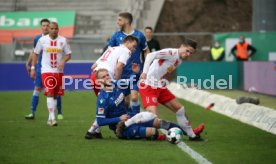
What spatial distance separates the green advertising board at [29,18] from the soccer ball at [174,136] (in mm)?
Result: 24661

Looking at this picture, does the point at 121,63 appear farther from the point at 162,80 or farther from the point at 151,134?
the point at 151,134

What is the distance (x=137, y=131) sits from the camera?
521 inches

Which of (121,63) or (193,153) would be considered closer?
(193,153)

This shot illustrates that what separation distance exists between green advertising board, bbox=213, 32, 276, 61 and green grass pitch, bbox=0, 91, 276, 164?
46.3 ft

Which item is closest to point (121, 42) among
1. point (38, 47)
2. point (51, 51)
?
point (51, 51)

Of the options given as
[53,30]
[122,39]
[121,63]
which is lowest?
[121,63]

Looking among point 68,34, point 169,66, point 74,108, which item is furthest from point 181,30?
point 169,66

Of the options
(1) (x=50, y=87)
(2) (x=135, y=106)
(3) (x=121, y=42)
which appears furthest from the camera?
(1) (x=50, y=87)

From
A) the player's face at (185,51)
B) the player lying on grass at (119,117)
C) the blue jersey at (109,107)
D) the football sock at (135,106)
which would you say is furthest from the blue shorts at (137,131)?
the football sock at (135,106)

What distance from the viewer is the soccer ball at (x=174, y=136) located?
41.9 feet

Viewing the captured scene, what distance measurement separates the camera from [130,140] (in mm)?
13367

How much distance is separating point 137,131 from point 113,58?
149cm

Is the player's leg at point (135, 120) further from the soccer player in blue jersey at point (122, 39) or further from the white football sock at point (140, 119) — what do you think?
the soccer player in blue jersey at point (122, 39)

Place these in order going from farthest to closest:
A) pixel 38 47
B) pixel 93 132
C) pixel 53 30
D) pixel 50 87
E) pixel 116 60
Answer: pixel 38 47 < pixel 53 30 < pixel 50 87 < pixel 116 60 < pixel 93 132
